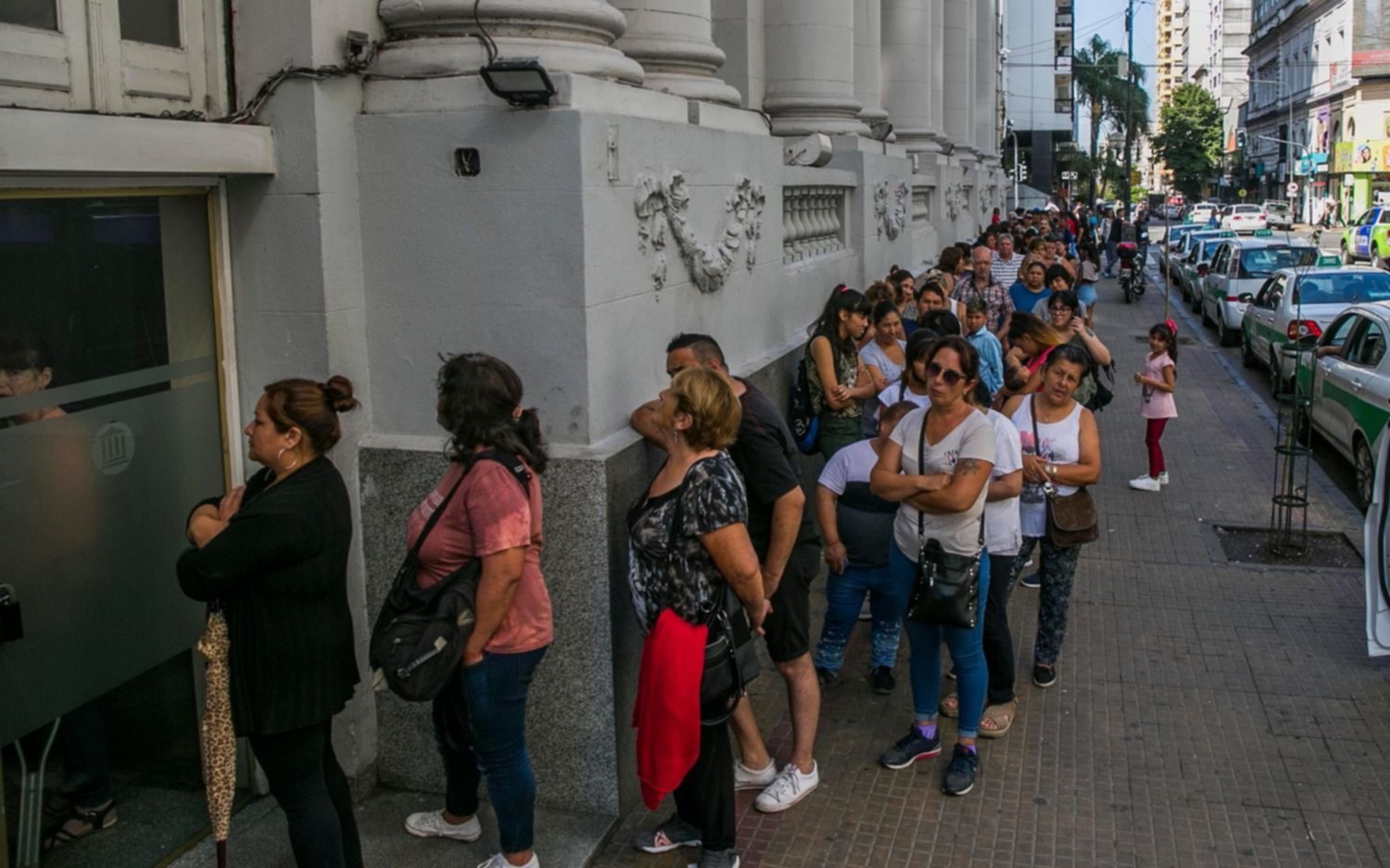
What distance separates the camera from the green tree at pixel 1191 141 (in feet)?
341

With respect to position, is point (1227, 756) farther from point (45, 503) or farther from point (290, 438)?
point (45, 503)

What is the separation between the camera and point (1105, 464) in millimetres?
13086

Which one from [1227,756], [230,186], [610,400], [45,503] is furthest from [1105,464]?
[45,503]

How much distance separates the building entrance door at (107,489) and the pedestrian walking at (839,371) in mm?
3521

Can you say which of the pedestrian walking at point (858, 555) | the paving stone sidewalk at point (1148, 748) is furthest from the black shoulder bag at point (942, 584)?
the paving stone sidewalk at point (1148, 748)

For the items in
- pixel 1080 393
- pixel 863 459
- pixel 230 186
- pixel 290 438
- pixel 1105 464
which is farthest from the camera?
pixel 1105 464

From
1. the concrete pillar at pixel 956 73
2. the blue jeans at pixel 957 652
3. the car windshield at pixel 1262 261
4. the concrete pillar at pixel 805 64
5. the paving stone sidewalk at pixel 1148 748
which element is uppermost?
the concrete pillar at pixel 956 73

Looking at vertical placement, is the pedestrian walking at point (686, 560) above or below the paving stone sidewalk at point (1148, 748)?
above

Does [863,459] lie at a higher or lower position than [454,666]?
higher

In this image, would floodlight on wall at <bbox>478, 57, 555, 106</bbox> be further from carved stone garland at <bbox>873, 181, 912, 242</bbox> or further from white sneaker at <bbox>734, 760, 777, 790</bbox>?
carved stone garland at <bbox>873, 181, 912, 242</bbox>

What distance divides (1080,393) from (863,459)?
3370 mm

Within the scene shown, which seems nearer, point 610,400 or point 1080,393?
point 610,400

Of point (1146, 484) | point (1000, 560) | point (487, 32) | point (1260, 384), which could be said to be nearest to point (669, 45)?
point (487, 32)

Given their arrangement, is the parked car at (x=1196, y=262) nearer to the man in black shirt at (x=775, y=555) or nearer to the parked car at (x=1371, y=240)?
the parked car at (x=1371, y=240)
